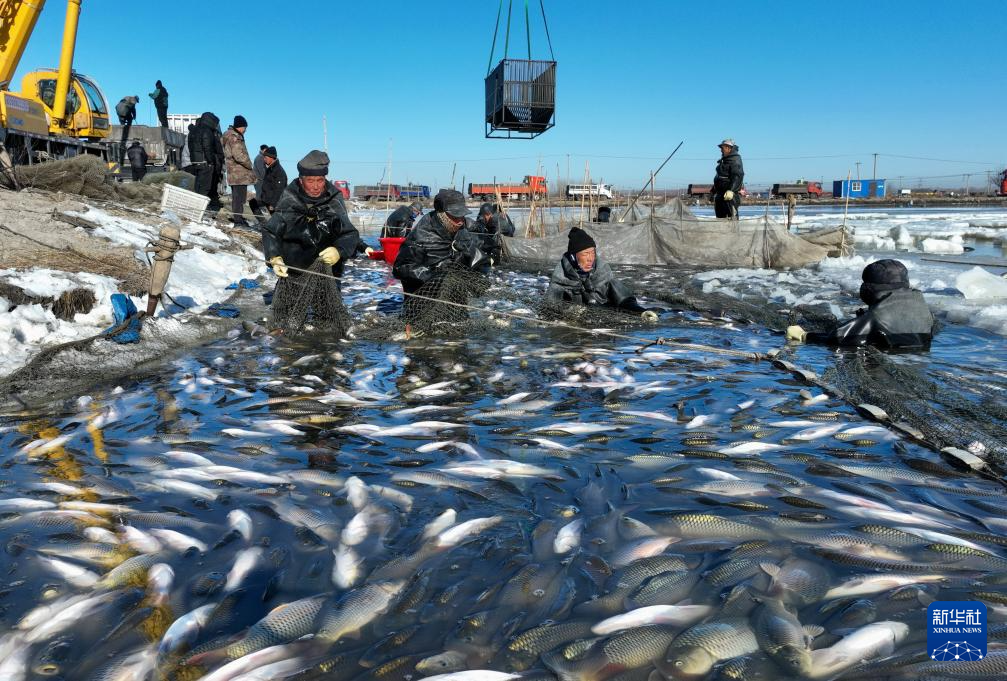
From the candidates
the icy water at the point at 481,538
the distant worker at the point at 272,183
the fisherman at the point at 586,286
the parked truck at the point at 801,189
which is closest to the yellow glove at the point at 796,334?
the fisherman at the point at 586,286

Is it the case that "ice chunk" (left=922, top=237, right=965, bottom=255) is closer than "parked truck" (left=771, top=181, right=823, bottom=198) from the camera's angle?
Yes

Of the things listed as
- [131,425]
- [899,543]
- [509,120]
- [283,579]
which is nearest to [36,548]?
[283,579]

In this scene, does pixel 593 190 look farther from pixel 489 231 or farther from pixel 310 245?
pixel 310 245

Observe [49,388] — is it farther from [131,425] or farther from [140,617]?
[140,617]

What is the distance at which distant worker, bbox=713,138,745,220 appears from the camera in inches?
630

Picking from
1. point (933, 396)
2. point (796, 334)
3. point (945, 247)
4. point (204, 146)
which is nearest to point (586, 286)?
point (796, 334)

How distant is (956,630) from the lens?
254cm

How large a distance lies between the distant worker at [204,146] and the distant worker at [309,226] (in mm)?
9229

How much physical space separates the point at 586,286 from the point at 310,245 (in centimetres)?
346

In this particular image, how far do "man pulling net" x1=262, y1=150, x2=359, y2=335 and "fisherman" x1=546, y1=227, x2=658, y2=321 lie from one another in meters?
2.60

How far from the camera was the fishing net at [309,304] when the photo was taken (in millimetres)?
8062

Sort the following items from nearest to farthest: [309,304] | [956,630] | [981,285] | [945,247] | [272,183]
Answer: [956,630], [309,304], [981,285], [272,183], [945,247]

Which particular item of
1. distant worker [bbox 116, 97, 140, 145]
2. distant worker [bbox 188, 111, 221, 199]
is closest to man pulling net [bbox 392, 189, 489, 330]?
distant worker [bbox 188, 111, 221, 199]

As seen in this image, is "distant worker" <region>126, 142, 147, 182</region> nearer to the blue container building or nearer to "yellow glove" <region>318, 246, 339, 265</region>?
"yellow glove" <region>318, 246, 339, 265</region>
